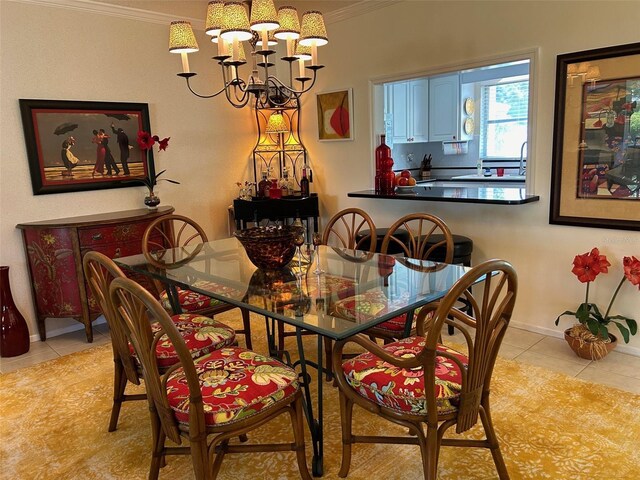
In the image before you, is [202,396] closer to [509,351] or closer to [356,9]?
Answer: [509,351]

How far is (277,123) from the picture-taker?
4750 millimetres

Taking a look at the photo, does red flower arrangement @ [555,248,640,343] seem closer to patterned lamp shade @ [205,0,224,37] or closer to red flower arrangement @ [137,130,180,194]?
patterned lamp shade @ [205,0,224,37]

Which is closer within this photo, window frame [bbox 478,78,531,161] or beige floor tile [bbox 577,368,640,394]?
beige floor tile [bbox 577,368,640,394]

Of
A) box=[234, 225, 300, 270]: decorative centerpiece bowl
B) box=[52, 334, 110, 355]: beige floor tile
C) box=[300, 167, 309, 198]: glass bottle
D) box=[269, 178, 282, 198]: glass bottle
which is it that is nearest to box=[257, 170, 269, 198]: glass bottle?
box=[269, 178, 282, 198]: glass bottle

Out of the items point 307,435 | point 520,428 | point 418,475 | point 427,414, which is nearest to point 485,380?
point 427,414

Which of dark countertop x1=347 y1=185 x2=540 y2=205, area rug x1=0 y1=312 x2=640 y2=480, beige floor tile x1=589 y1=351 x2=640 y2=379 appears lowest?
area rug x1=0 y1=312 x2=640 y2=480

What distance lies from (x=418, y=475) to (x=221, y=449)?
Answer: 0.80m

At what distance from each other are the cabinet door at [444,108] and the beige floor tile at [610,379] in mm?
3656

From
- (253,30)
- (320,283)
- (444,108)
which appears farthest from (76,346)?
(444,108)

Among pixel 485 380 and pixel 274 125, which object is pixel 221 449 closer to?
pixel 485 380

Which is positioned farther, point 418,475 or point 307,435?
point 307,435

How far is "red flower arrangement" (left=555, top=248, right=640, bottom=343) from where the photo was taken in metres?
2.71

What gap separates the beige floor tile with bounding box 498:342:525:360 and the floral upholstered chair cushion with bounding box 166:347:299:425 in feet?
5.62

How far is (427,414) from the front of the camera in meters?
1.62
